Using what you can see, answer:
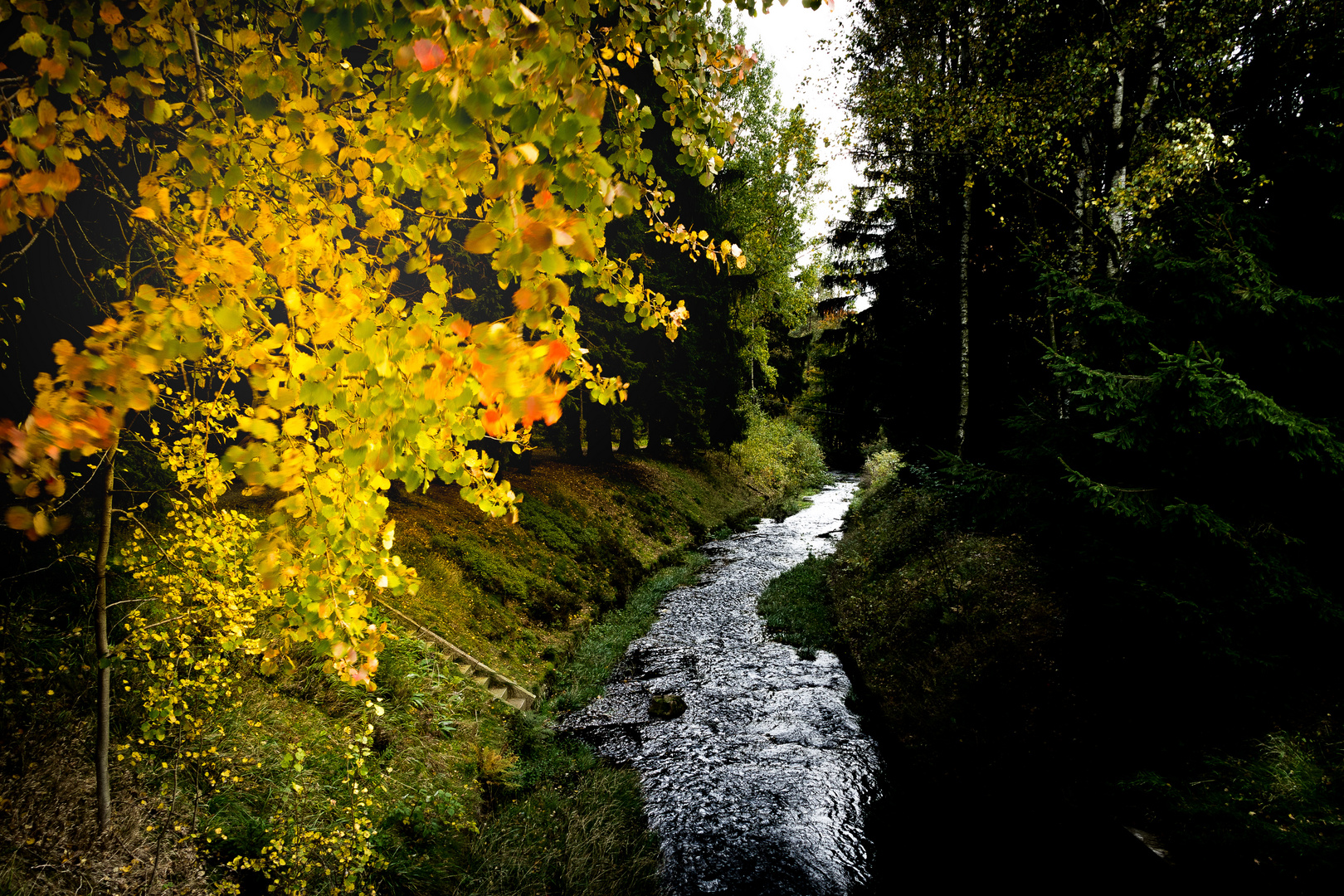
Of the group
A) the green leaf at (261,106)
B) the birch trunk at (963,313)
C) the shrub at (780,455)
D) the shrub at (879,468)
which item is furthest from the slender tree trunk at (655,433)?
the green leaf at (261,106)

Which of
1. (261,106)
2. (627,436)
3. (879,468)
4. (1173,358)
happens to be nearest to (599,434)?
(627,436)

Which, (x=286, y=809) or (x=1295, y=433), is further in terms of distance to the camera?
(x=286, y=809)

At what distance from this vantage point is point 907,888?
558 centimetres

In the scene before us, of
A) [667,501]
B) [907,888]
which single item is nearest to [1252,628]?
[907,888]

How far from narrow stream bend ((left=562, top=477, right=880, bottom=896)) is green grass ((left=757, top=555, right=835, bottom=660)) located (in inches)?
11.2

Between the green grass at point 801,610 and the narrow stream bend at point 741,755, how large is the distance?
29 centimetres

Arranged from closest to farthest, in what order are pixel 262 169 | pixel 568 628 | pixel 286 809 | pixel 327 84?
pixel 327 84 < pixel 262 169 < pixel 286 809 < pixel 568 628

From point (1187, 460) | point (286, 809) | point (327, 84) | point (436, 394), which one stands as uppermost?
point (327, 84)

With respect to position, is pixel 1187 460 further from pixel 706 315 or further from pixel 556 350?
pixel 706 315

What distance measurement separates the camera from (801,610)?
11.9 m

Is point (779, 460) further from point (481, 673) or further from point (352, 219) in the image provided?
point (352, 219)

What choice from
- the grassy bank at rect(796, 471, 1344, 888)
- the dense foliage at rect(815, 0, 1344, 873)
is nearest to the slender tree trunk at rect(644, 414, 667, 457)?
the grassy bank at rect(796, 471, 1344, 888)

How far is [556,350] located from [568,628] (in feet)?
35.2

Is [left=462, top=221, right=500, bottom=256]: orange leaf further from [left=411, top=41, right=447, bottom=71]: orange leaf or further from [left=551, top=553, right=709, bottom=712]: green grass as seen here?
[left=551, top=553, right=709, bottom=712]: green grass
